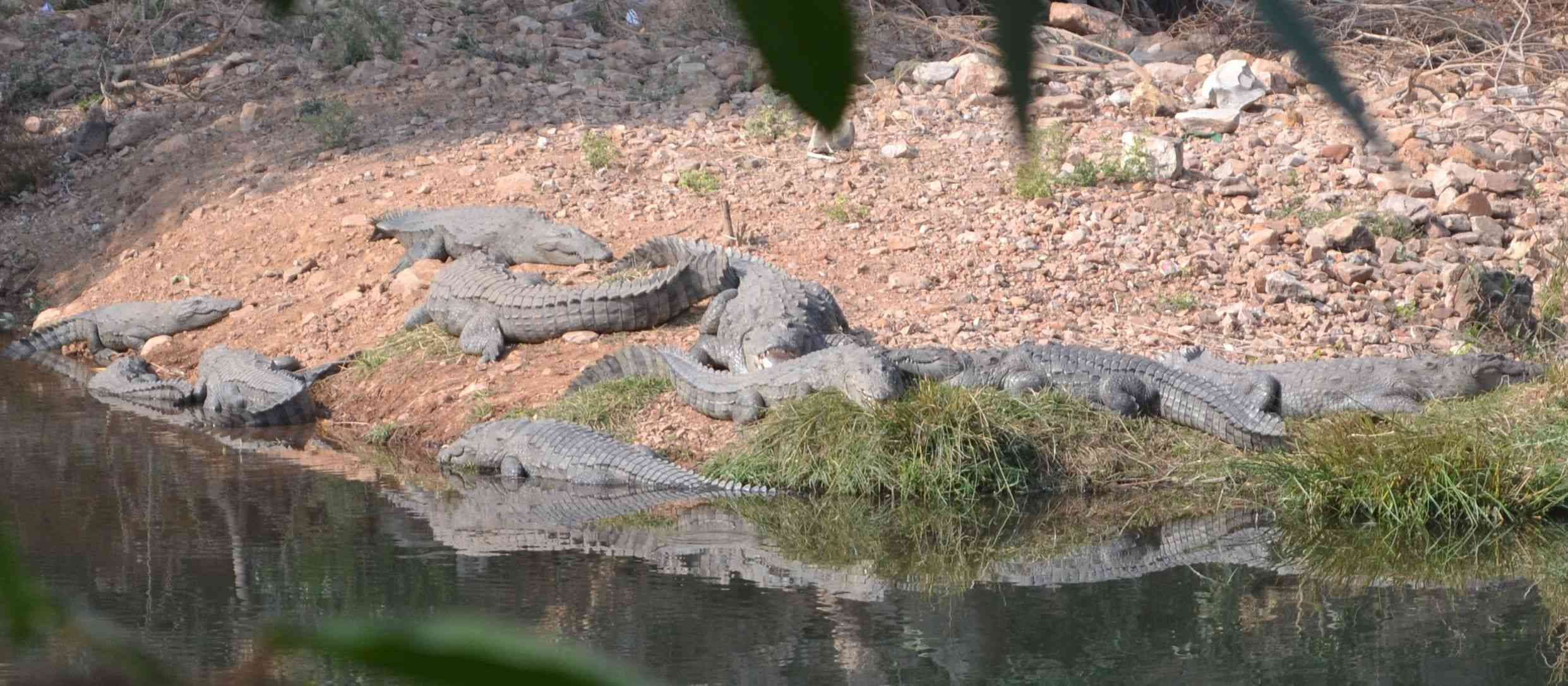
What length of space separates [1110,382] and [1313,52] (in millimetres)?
6428

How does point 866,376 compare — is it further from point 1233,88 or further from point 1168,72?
point 1168,72

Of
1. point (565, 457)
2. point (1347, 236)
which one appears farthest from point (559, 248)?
point (1347, 236)

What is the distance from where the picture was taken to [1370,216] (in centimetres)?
897

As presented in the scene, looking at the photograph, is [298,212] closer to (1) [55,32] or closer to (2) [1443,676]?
(1) [55,32]

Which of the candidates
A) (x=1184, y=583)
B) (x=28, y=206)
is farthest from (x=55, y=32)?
(x=1184, y=583)

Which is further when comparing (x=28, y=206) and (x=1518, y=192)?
→ (x=28, y=206)

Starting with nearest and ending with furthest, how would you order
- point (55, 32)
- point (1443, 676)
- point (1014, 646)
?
point (1443, 676), point (1014, 646), point (55, 32)

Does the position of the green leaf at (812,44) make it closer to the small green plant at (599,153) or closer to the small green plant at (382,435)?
the small green plant at (382,435)

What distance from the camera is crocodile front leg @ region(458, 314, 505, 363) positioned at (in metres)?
8.06

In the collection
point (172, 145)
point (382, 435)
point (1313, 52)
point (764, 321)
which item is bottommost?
point (382, 435)

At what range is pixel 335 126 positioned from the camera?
11.1m

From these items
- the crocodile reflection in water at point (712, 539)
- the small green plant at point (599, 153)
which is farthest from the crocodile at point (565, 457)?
the small green plant at point (599, 153)

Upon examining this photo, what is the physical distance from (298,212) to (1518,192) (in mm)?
7927

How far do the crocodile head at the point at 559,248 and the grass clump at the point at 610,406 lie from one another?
1572 mm
